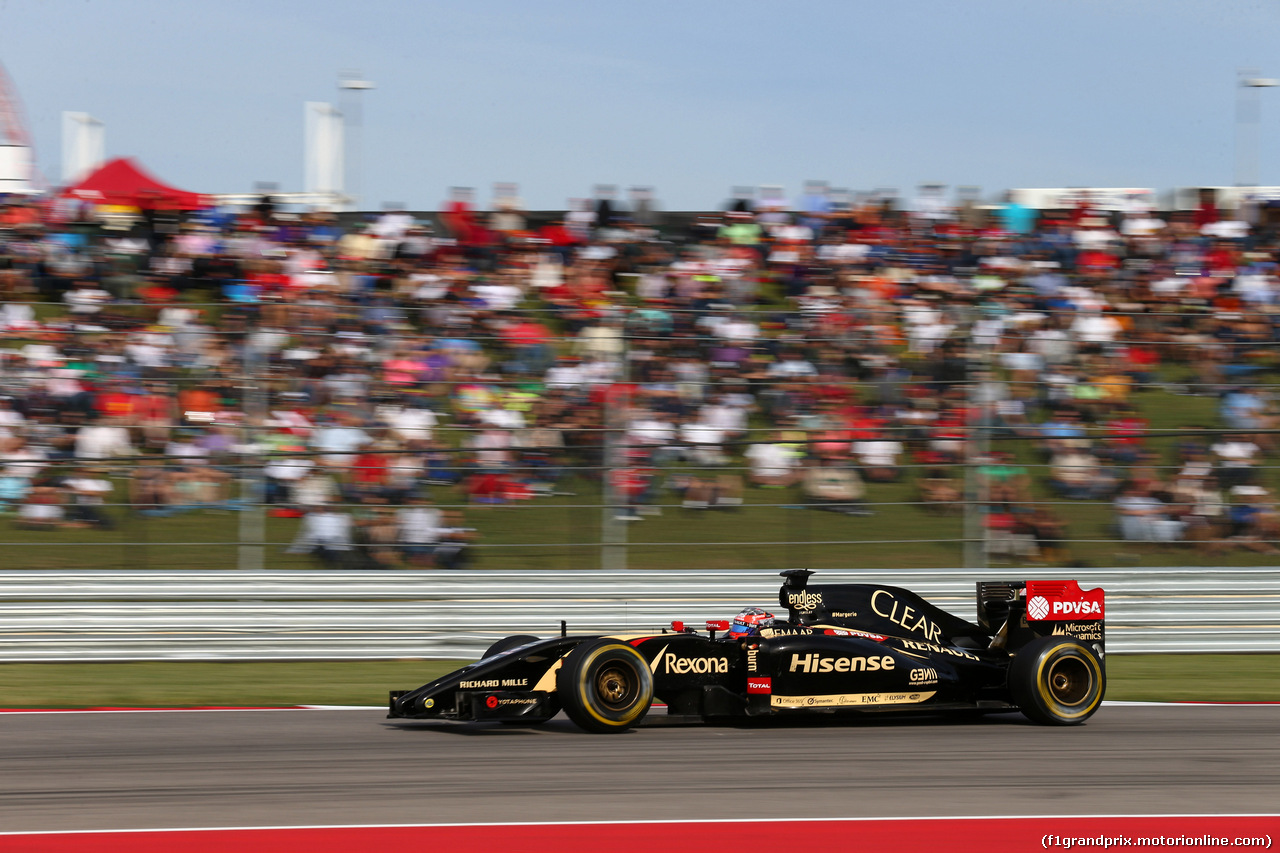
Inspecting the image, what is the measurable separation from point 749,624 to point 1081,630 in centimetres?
194

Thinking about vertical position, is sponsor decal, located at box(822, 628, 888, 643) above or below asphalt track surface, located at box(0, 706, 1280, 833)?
above

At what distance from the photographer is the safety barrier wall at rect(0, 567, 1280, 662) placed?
→ 35.6 ft

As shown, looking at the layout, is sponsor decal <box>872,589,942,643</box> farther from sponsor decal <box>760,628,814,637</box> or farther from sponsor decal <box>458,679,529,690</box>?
sponsor decal <box>458,679,529,690</box>

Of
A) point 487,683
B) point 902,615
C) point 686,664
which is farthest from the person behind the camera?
point 902,615

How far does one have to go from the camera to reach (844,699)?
7.31 m

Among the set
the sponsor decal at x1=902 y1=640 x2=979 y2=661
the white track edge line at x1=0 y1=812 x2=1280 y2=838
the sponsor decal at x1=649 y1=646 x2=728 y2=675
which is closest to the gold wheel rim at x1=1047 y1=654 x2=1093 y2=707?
the sponsor decal at x1=902 y1=640 x2=979 y2=661

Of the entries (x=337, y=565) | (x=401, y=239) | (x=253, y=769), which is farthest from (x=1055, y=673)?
(x=401, y=239)

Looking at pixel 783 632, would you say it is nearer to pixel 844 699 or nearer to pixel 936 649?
pixel 844 699

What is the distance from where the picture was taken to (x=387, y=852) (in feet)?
15.0

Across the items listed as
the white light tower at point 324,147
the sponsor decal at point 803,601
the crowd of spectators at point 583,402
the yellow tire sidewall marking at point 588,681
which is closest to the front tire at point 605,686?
the yellow tire sidewall marking at point 588,681

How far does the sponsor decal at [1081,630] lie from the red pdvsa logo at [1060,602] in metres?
0.04

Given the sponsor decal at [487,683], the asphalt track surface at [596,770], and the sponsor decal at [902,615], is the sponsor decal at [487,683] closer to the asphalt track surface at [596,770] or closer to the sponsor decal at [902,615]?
the asphalt track surface at [596,770]

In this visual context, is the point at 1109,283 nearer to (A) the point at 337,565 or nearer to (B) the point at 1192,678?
(B) the point at 1192,678

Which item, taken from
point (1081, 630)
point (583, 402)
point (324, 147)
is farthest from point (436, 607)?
point (324, 147)
